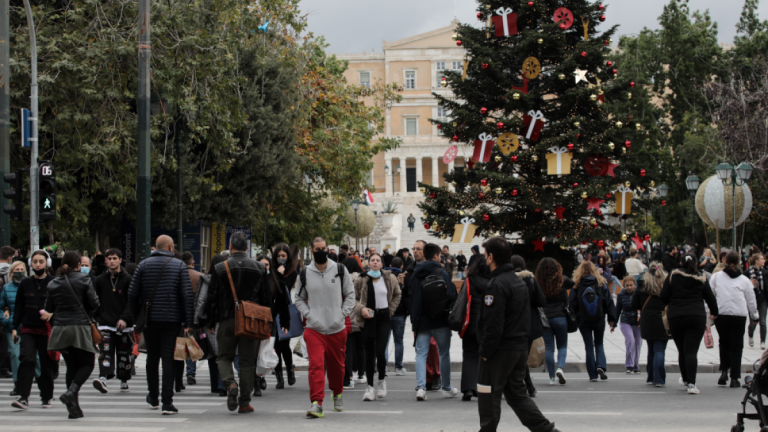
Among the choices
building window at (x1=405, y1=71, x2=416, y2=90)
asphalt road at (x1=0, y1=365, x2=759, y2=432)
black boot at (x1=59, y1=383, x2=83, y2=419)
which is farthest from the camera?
building window at (x1=405, y1=71, x2=416, y2=90)

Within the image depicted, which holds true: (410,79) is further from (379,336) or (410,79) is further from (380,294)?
(379,336)

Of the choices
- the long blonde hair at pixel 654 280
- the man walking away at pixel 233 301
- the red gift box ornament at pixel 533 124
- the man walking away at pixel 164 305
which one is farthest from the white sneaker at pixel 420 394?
the red gift box ornament at pixel 533 124

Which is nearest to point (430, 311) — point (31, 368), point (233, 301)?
point (233, 301)

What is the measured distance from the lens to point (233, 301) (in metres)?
8.09

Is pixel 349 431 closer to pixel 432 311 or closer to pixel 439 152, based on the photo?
pixel 432 311

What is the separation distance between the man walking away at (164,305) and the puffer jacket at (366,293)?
7.53 feet

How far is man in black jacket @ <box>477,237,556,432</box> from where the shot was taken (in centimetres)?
618

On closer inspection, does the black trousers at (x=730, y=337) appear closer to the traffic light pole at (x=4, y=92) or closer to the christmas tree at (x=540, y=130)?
the christmas tree at (x=540, y=130)

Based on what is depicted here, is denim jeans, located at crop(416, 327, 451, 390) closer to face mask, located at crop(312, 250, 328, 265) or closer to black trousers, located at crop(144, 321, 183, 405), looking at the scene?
face mask, located at crop(312, 250, 328, 265)

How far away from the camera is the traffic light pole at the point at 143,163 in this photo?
A: 11.7 m


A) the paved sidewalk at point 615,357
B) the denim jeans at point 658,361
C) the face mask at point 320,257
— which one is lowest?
the paved sidewalk at point 615,357

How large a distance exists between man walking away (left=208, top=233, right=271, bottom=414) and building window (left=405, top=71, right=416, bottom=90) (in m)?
79.5

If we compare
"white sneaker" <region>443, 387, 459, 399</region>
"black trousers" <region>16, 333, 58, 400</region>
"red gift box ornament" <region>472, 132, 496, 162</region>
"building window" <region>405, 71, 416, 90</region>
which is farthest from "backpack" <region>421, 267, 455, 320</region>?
"building window" <region>405, 71, 416, 90</region>

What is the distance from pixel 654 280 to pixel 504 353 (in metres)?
4.92
